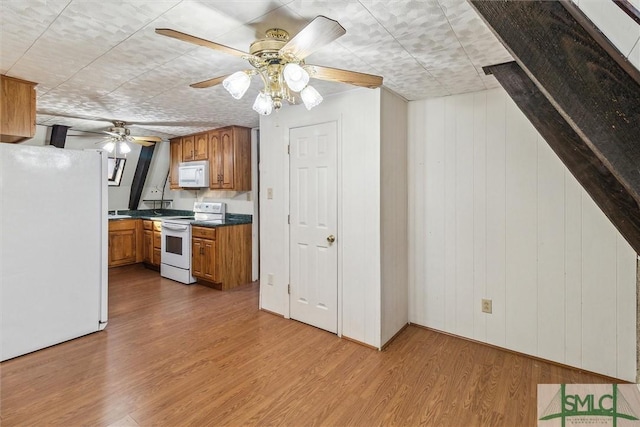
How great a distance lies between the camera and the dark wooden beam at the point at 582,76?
0.78 meters

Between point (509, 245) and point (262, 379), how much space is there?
2255 millimetres

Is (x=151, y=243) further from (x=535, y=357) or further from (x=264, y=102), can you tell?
(x=535, y=357)

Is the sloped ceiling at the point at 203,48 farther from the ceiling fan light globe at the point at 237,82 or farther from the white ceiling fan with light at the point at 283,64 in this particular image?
the ceiling fan light globe at the point at 237,82

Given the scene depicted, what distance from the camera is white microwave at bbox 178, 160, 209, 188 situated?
15.5 feet

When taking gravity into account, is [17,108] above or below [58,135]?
below

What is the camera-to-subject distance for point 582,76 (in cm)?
81

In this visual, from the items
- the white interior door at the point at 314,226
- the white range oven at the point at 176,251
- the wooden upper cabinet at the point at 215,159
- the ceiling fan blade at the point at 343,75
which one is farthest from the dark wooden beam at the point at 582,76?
the white range oven at the point at 176,251

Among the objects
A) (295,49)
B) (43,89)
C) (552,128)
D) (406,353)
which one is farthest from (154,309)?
(552,128)

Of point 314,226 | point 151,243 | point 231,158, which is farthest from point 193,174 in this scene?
point 314,226

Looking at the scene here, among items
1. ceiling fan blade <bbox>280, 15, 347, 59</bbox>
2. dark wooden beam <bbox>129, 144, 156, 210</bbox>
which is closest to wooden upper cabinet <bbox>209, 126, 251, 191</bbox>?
dark wooden beam <bbox>129, 144, 156, 210</bbox>

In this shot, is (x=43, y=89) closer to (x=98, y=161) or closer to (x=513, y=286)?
(x=98, y=161)

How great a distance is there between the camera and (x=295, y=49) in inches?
57.1

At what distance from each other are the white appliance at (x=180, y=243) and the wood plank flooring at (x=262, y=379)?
4.62 ft

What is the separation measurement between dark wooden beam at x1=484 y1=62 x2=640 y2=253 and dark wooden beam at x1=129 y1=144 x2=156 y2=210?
17.9 feet
